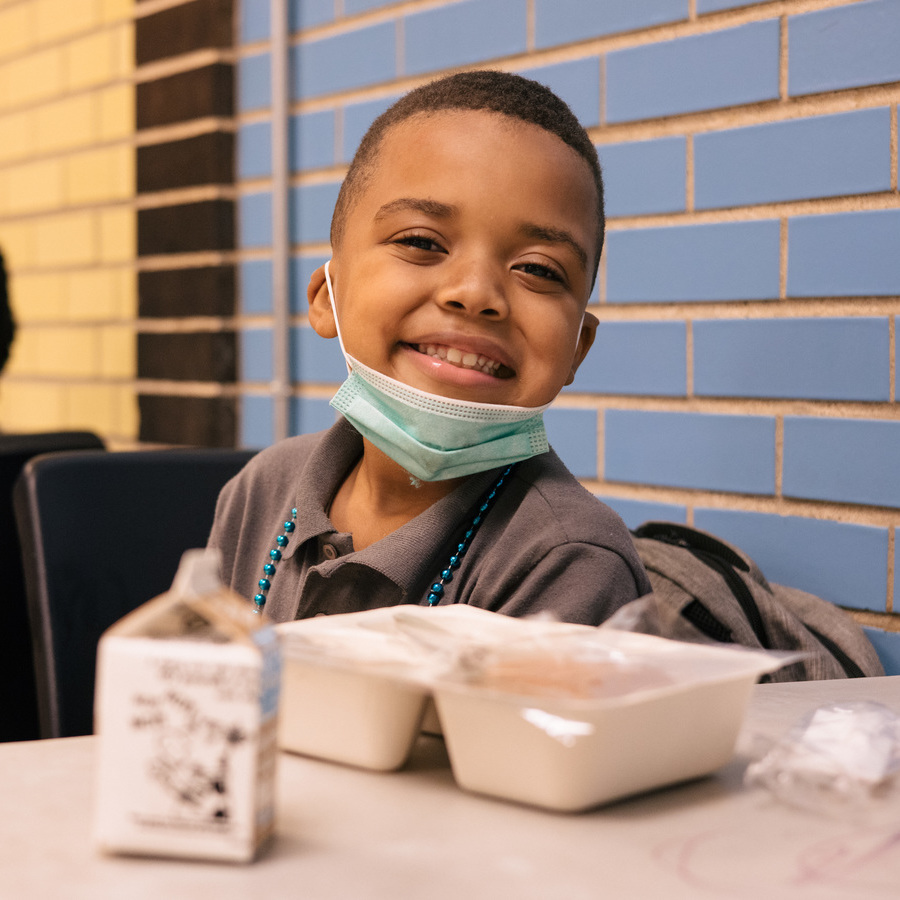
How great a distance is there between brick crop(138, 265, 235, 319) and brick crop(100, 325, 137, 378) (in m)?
0.10

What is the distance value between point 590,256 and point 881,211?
17.7 inches

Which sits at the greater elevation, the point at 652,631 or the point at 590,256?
the point at 590,256

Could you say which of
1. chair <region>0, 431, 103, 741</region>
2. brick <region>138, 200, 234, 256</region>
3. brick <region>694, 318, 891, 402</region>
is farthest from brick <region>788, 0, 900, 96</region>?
brick <region>138, 200, 234, 256</region>

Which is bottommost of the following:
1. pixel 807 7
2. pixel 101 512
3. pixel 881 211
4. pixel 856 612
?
pixel 856 612

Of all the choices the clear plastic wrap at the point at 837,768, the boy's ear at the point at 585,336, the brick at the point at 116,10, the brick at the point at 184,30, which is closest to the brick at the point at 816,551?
the boy's ear at the point at 585,336

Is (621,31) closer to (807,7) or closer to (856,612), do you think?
(807,7)

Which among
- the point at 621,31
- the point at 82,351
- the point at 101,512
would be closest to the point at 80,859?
the point at 101,512

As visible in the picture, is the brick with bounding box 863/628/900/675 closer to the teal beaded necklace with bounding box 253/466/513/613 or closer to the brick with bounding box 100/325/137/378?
the teal beaded necklace with bounding box 253/466/513/613

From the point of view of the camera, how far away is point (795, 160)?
4.90 ft

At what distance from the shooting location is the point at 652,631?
27.5 inches

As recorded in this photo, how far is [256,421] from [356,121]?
639 mm

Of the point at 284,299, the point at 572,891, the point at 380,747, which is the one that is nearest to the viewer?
the point at 572,891

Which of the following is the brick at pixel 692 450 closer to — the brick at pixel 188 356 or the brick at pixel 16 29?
the brick at pixel 188 356

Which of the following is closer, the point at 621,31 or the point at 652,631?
the point at 652,631
